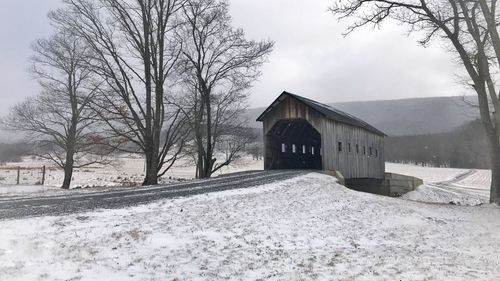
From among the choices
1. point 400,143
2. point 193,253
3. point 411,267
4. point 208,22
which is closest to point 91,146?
point 208,22

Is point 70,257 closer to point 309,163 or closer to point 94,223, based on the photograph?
point 94,223

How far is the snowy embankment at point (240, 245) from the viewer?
6652mm

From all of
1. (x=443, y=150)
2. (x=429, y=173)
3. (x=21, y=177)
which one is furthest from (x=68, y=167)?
(x=443, y=150)

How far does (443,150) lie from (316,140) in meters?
101

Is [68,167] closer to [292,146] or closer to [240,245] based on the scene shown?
[292,146]

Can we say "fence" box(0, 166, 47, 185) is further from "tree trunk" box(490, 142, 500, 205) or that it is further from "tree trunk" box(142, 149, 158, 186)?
"tree trunk" box(490, 142, 500, 205)

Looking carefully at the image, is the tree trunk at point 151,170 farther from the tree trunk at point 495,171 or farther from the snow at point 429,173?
the snow at point 429,173

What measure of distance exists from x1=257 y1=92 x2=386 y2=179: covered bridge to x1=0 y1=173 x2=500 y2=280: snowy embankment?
11495mm

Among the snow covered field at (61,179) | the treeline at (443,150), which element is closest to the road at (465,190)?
the snow covered field at (61,179)

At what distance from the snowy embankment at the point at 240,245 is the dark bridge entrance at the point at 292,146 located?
49.0 feet

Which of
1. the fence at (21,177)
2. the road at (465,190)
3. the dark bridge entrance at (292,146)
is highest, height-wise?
the dark bridge entrance at (292,146)

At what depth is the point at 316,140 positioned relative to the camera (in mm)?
33281

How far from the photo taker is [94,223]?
850 cm

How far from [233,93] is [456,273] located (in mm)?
28670
